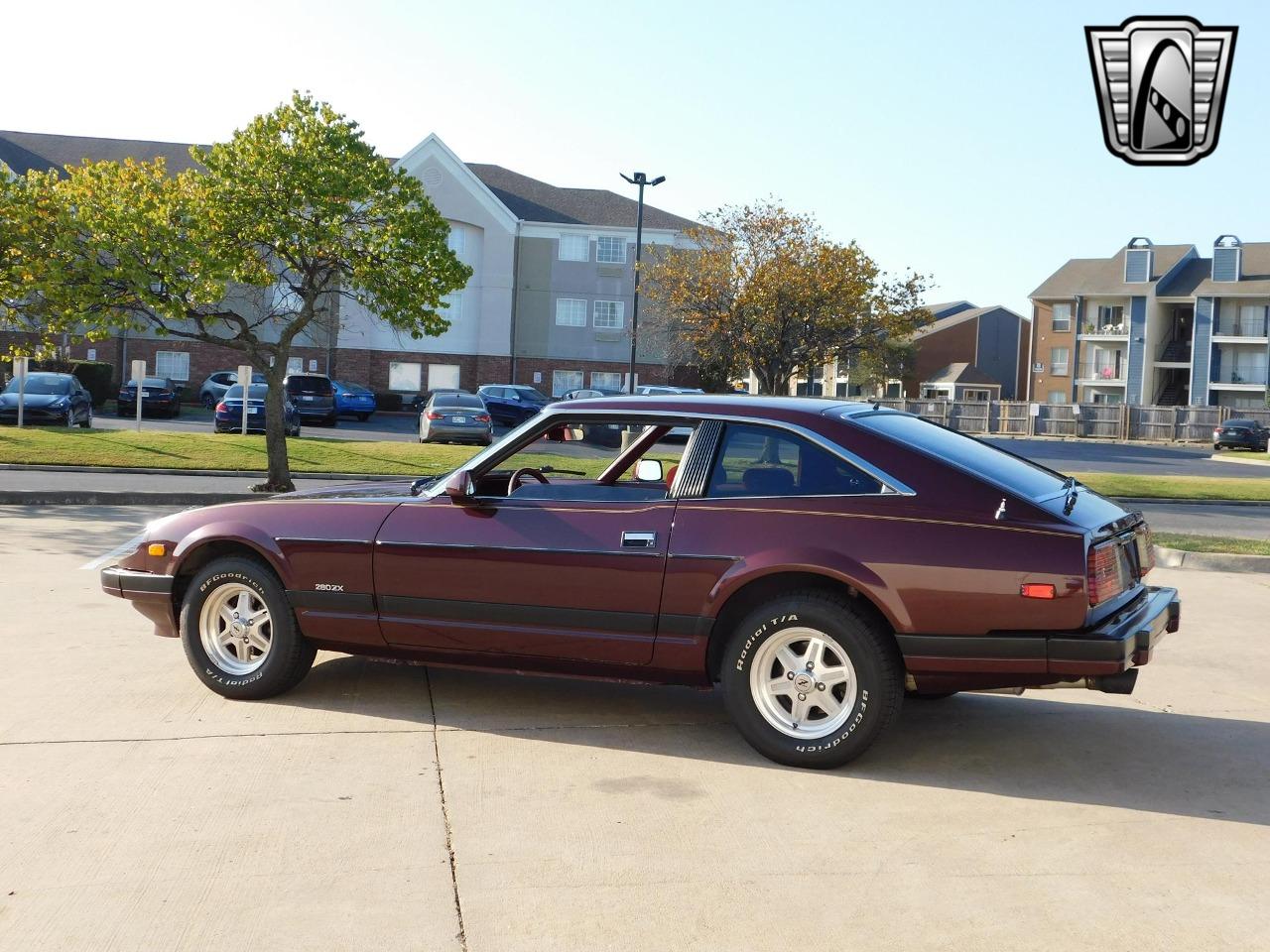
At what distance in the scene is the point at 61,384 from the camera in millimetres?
31562

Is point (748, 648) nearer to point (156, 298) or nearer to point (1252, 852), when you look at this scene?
point (1252, 852)

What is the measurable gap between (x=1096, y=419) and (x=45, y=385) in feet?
142

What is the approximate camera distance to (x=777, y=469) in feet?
18.6

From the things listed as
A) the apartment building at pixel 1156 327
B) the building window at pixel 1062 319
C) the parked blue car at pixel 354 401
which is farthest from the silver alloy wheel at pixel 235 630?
the building window at pixel 1062 319

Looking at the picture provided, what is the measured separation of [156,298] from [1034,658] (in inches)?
618

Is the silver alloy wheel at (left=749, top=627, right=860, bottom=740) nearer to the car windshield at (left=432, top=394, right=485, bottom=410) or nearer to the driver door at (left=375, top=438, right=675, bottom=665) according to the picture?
the driver door at (left=375, top=438, right=675, bottom=665)

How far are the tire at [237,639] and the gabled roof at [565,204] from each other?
171 feet

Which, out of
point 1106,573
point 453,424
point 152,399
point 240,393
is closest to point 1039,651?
point 1106,573

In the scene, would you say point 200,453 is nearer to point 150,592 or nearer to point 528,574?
point 150,592

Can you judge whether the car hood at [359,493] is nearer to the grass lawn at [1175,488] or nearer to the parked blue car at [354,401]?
the grass lawn at [1175,488]

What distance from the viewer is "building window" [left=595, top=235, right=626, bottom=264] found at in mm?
58312

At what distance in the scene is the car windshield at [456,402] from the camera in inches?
1277

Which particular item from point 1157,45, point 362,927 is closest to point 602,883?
point 362,927

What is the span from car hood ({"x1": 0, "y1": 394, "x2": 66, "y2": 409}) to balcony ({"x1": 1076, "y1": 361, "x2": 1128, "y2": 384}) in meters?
58.9
